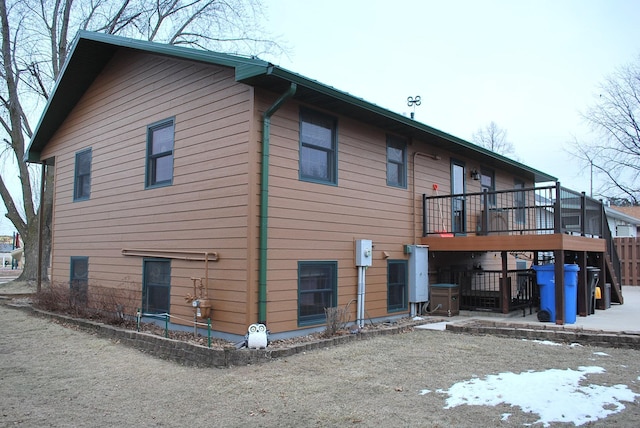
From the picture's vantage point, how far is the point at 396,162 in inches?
430

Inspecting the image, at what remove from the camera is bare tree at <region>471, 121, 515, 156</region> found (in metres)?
44.2

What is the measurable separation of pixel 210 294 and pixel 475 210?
8001 millimetres

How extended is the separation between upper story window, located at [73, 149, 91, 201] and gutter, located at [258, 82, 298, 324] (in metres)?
6.02

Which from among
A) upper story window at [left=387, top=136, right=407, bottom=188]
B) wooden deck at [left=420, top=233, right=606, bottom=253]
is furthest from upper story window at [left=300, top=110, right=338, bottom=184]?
wooden deck at [left=420, top=233, right=606, bottom=253]

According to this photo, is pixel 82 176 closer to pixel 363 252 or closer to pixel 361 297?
pixel 363 252

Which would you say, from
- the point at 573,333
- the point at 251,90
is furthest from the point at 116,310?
the point at 573,333

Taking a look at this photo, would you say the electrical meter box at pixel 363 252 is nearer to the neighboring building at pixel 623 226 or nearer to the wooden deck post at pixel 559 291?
the wooden deck post at pixel 559 291

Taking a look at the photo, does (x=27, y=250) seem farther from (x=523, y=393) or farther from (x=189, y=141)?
(x=523, y=393)

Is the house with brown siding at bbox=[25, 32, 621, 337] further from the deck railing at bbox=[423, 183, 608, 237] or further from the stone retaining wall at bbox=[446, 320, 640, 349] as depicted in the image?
the stone retaining wall at bbox=[446, 320, 640, 349]

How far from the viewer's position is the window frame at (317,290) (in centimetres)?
830

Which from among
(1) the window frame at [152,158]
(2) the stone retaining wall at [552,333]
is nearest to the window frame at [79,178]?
(1) the window frame at [152,158]

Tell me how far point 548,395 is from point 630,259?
63.2 ft

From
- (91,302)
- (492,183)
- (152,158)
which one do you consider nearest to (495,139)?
(492,183)

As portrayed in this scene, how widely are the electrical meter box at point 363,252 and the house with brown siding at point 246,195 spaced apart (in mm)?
146
